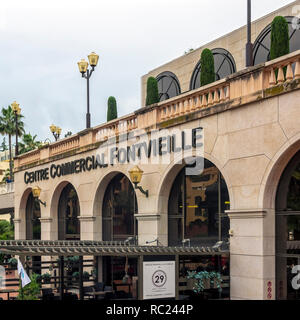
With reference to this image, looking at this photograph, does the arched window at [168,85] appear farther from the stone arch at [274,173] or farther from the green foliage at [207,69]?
the stone arch at [274,173]

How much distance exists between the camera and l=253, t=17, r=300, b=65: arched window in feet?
77.0

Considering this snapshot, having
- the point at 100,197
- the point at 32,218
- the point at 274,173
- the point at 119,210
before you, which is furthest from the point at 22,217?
the point at 274,173

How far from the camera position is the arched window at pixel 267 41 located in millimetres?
23484

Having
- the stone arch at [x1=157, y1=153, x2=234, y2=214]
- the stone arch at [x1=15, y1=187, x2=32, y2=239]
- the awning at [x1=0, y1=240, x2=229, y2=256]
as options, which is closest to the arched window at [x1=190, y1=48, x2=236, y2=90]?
the stone arch at [x1=157, y1=153, x2=234, y2=214]

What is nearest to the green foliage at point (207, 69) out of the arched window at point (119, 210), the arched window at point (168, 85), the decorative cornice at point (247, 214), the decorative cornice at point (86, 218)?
the arched window at point (119, 210)

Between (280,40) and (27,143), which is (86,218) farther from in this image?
(27,143)

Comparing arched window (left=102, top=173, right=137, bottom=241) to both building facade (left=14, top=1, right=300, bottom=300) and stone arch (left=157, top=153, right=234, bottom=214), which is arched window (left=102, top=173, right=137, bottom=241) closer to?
building facade (left=14, top=1, right=300, bottom=300)

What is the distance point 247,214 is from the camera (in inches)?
629

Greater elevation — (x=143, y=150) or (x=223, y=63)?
(x=223, y=63)

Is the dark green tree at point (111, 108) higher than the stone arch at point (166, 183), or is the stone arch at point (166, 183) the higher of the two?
the dark green tree at point (111, 108)

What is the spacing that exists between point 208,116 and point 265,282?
5.64 metres

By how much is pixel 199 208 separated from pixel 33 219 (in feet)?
60.9

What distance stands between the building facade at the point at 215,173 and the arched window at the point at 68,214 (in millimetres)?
234

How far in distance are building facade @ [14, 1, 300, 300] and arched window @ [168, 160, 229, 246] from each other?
0.12 ft
